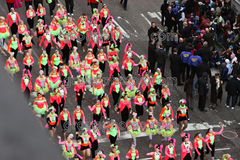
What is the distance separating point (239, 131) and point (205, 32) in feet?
19.2

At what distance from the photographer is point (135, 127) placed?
45.6 ft

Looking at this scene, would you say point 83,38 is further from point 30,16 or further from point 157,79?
point 157,79

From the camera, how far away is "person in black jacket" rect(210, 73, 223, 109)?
16.8 m

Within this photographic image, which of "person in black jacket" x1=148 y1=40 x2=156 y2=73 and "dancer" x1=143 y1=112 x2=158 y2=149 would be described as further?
"person in black jacket" x1=148 y1=40 x2=156 y2=73

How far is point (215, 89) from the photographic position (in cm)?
1694

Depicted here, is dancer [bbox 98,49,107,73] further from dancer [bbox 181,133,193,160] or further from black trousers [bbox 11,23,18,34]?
dancer [bbox 181,133,193,160]

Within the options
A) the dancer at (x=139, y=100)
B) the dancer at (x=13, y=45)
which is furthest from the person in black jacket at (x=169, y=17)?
the dancer at (x=13, y=45)

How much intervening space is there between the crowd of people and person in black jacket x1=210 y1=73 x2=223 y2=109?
4 cm

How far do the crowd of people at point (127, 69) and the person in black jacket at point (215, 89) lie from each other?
0.04 metres

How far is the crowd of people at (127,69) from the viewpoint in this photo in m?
13.9

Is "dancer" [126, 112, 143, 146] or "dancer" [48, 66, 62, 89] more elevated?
"dancer" [48, 66, 62, 89]

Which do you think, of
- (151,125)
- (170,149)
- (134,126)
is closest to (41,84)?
(134,126)

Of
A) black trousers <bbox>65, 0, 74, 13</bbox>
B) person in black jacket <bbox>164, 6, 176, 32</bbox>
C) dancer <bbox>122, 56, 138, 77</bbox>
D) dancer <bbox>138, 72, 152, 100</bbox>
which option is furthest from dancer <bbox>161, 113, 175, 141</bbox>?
black trousers <bbox>65, 0, 74, 13</bbox>

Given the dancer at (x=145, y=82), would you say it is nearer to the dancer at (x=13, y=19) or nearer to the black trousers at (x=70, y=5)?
the dancer at (x=13, y=19)
